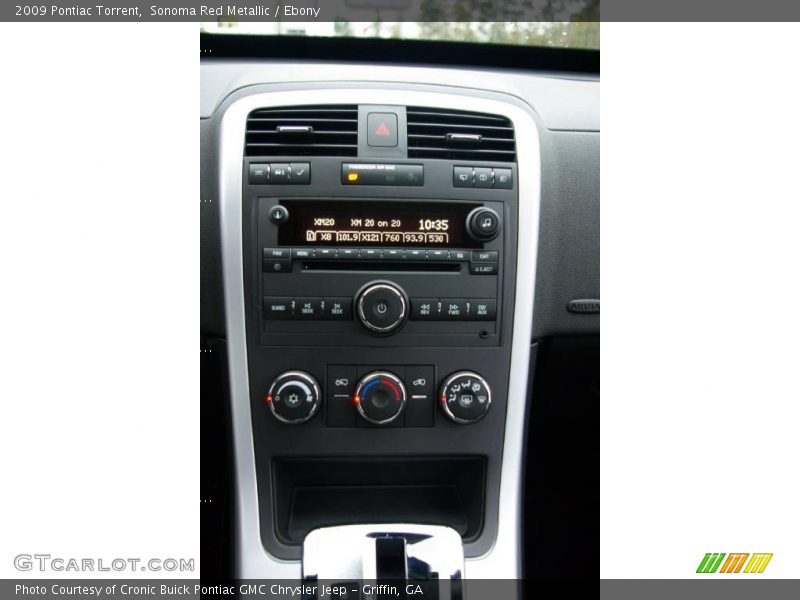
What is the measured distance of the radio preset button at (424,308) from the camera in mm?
1166

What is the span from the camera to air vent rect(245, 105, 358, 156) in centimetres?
116

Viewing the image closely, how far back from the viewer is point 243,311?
3.84 ft

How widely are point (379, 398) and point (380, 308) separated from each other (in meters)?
0.18

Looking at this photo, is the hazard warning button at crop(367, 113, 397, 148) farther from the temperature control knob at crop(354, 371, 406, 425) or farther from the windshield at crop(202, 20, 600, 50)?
the temperature control knob at crop(354, 371, 406, 425)

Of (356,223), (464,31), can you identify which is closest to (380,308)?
(356,223)

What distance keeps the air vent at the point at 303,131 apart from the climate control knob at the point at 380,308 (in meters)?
0.28

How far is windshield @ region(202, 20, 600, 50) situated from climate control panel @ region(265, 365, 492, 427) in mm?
721

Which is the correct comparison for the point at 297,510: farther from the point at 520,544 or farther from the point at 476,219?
the point at 476,219

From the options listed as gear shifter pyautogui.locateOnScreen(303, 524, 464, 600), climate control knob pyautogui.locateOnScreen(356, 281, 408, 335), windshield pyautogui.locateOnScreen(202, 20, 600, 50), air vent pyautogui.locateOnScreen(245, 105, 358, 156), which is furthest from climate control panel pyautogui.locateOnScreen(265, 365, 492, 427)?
windshield pyautogui.locateOnScreen(202, 20, 600, 50)

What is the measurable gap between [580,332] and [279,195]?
73 centimetres

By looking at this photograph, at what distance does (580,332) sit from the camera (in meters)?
1.32
